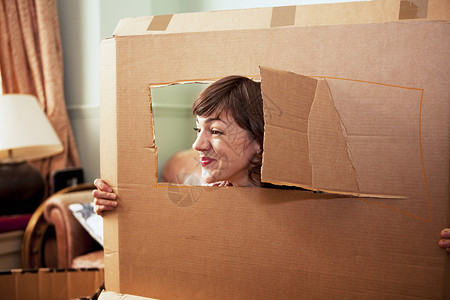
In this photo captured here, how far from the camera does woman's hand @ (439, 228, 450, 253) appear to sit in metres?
0.55

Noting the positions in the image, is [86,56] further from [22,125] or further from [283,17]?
[283,17]

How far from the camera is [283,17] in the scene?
0.63 meters

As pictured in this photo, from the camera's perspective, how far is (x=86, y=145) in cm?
220

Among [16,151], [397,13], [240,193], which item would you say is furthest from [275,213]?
[16,151]

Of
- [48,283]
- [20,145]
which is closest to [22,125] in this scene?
[20,145]

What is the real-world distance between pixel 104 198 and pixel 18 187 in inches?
50.2

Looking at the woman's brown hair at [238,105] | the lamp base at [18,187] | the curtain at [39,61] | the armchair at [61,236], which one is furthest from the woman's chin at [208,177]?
the curtain at [39,61]

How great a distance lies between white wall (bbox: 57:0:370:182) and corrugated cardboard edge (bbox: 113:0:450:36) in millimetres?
1386

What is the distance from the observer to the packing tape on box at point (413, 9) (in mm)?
574

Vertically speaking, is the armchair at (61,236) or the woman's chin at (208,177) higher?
the woman's chin at (208,177)

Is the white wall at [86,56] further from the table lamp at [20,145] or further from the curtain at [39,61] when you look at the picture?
the table lamp at [20,145]

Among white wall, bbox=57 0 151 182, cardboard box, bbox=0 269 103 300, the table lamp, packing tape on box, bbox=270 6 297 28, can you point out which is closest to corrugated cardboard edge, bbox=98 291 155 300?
cardboard box, bbox=0 269 103 300

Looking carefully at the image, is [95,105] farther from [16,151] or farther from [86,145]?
[16,151]

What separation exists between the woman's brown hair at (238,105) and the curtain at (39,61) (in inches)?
63.8
